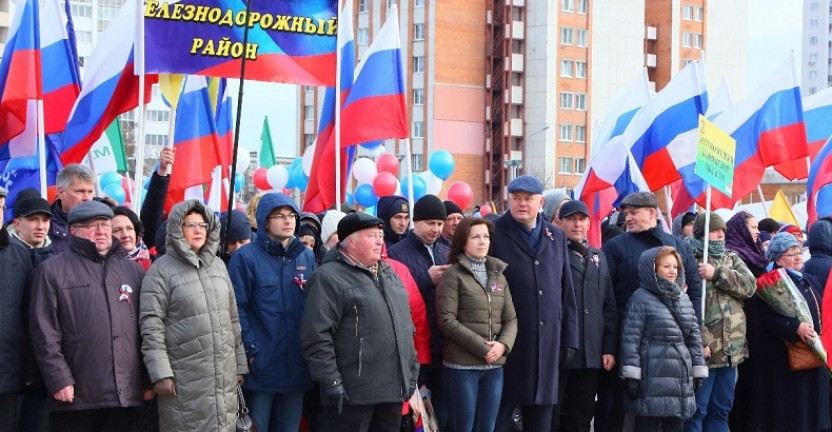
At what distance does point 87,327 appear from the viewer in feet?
22.8

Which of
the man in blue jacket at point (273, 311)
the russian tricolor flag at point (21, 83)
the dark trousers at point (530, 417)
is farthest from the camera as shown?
the russian tricolor flag at point (21, 83)

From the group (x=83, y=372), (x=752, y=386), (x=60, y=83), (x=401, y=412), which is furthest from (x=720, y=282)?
(x=60, y=83)

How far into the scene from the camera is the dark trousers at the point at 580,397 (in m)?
9.18

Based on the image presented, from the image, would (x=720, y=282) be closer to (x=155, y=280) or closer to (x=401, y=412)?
(x=401, y=412)

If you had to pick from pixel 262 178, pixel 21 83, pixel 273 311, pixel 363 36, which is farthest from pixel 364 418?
pixel 363 36

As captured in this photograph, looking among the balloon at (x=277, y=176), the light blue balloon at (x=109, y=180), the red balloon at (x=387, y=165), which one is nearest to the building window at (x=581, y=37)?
the red balloon at (x=387, y=165)

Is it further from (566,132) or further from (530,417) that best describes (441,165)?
(566,132)

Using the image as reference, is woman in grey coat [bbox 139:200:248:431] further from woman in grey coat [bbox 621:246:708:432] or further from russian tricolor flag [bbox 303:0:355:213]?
russian tricolor flag [bbox 303:0:355:213]

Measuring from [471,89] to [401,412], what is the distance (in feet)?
214

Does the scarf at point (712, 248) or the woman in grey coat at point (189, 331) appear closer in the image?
the woman in grey coat at point (189, 331)

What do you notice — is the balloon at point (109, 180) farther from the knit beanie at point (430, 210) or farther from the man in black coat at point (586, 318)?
the man in black coat at point (586, 318)

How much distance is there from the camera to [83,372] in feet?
22.7

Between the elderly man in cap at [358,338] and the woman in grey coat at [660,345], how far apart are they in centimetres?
214

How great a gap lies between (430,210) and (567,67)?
64650 mm
